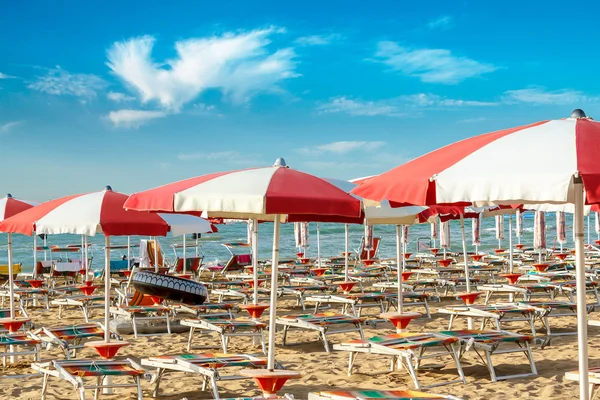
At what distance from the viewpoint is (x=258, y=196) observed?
462 cm

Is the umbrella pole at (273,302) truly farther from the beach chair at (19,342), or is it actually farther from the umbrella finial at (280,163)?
the beach chair at (19,342)

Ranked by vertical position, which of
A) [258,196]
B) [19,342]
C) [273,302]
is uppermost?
[258,196]

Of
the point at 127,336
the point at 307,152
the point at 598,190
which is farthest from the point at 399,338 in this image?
the point at 307,152

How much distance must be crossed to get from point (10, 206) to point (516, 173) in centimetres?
719

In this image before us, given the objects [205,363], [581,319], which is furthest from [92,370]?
[581,319]

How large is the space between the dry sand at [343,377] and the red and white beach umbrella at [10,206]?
174cm

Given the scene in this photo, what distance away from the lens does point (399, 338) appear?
633cm

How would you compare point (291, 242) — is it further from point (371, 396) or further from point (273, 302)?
point (371, 396)

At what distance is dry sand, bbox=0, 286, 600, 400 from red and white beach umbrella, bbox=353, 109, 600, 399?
2.67 metres

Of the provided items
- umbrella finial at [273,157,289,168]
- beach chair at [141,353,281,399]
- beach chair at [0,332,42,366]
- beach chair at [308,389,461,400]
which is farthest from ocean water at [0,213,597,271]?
beach chair at [308,389,461,400]

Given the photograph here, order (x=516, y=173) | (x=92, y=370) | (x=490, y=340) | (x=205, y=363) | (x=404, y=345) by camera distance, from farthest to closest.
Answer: (x=490, y=340), (x=404, y=345), (x=205, y=363), (x=92, y=370), (x=516, y=173)

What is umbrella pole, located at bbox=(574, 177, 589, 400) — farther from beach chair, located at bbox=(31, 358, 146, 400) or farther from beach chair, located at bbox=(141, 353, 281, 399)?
beach chair, located at bbox=(31, 358, 146, 400)

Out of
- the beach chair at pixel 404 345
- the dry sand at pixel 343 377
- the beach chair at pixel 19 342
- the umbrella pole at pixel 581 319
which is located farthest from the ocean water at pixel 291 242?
the umbrella pole at pixel 581 319

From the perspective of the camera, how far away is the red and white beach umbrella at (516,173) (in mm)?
3074
